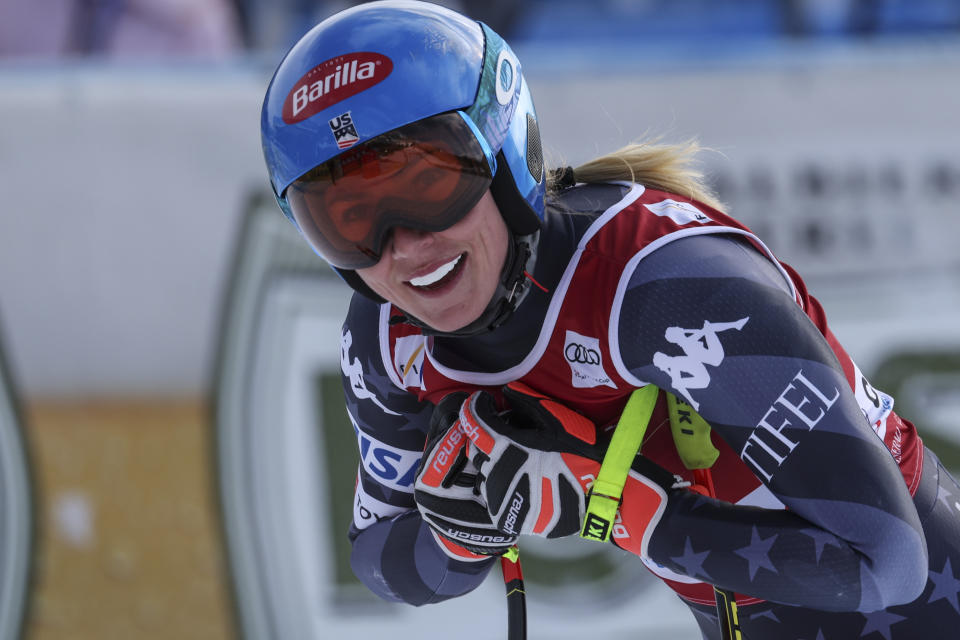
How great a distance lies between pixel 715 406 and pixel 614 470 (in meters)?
0.19

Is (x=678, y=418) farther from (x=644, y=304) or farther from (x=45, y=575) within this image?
(x=45, y=575)

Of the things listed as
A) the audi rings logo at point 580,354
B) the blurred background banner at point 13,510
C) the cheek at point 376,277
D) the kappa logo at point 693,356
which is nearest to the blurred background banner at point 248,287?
the blurred background banner at point 13,510

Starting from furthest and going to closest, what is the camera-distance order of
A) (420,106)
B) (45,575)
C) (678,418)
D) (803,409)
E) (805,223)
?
1. (805,223)
2. (45,575)
3. (678,418)
4. (420,106)
5. (803,409)

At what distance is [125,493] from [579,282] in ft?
9.69

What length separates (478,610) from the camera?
408cm

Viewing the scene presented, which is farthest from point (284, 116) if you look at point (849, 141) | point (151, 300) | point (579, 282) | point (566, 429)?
point (849, 141)

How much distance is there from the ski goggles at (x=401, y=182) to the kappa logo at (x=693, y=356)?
383 millimetres

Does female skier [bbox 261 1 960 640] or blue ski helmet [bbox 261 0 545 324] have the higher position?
blue ski helmet [bbox 261 0 545 324]

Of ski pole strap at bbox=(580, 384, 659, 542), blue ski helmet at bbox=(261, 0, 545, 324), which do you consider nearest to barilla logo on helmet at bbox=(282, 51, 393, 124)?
blue ski helmet at bbox=(261, 0, 545, 324)

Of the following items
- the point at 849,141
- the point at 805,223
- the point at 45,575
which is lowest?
the point at 45,575

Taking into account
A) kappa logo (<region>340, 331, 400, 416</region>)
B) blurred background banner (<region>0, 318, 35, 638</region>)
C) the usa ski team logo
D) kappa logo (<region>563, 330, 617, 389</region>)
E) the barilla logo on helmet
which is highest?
the barilla logo on helmet

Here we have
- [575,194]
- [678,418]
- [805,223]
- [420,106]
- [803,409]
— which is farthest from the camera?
[805,223]

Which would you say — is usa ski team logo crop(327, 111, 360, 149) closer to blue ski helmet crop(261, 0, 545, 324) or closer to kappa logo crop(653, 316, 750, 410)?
blue ski helmet crop(261, 0, 545, 324)

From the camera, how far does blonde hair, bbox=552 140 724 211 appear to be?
6.03 ft
